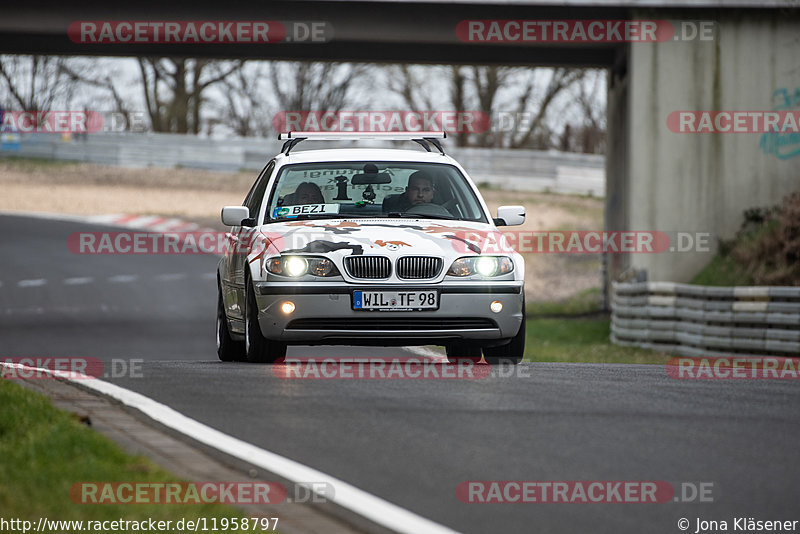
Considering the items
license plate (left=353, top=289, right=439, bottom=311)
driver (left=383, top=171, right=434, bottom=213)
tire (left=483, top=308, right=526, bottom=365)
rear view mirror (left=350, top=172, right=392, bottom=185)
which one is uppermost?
rear view mirror (left=350, top=172, right=392, bottom=185)

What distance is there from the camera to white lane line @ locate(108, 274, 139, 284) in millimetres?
29855

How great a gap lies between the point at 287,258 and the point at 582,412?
2.90m

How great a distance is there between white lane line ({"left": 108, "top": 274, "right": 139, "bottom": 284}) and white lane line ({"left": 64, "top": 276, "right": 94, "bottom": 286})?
46 centimetres

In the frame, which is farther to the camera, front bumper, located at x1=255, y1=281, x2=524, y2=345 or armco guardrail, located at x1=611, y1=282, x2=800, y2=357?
armco guardrail, located at x1=611, y1=282, x2=800, y2=357

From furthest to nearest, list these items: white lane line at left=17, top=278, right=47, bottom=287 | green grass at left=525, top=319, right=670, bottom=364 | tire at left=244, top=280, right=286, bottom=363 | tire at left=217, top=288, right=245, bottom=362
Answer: white lane line at left=17, top=278, right=47, bottom=287 → green grass at left=525, top=319, right=670, bottom=364 → tire at left=217, top=288, right=245, bottom=362 → tire at left=244, top=280, right=286, bottom=363

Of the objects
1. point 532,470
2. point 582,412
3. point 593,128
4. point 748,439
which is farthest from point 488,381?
point 593,128

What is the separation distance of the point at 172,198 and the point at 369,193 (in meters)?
37.5

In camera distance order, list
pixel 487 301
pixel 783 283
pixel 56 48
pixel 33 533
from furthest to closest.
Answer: pixel 56 48 < pixel 783 283 < pixel 487 301 < pixel 33 533

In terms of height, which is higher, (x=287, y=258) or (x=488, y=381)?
(x=287, y=258)

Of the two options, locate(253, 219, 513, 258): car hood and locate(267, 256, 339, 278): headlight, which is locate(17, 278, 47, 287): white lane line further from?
locate(267, 256, 339, 278): headlight

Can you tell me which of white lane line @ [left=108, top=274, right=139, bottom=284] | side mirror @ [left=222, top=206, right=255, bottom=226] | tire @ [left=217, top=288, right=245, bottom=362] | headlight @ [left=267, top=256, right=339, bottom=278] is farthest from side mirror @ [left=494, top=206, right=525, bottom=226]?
white lane line @ [left=108, top=274, right=139, bottom=284]

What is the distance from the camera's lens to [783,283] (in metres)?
20.3

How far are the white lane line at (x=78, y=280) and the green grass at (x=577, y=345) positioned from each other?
942 cm

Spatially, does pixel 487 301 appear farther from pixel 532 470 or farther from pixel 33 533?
pixel 33 533
